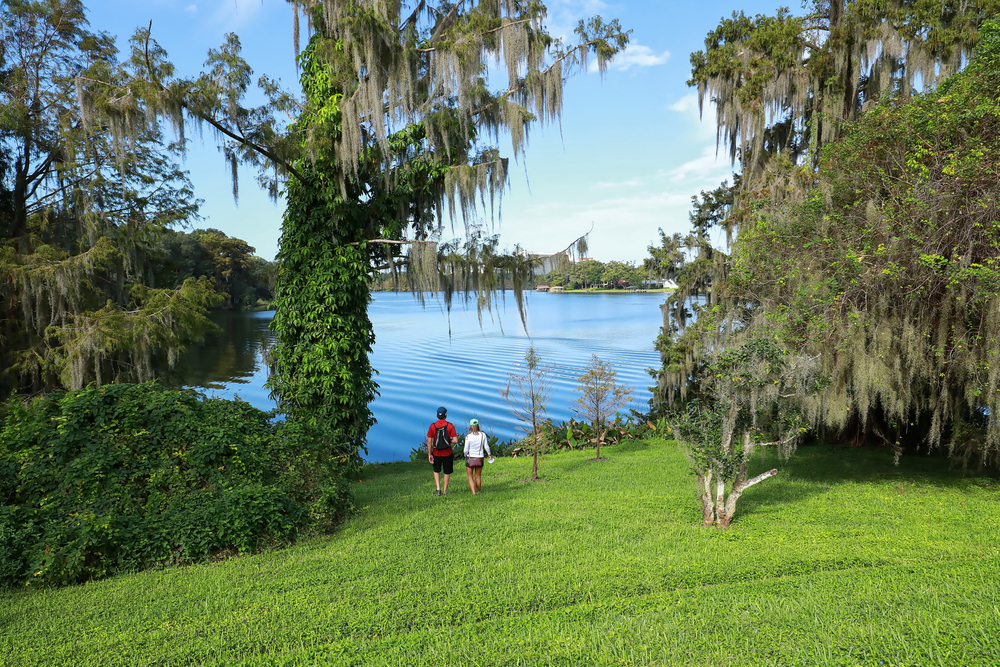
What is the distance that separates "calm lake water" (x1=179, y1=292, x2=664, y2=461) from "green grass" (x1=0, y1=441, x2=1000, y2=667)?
450 cm

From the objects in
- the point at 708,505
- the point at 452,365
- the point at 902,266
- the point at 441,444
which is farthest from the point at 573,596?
the point at 452,365

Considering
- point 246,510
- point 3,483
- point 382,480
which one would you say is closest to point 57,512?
point 3,483

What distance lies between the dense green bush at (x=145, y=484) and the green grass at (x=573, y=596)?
374 mm

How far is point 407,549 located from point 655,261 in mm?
11120

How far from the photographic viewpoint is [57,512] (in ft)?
20.1

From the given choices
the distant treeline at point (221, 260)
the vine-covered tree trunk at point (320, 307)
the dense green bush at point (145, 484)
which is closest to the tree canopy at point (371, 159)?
the vine-covered tree trunk at point (320, 307)

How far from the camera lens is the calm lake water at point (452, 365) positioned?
21125 mm

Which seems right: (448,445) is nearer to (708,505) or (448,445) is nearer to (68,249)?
(708,505)

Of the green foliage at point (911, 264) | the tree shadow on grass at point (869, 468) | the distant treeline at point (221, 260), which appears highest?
the distant treeline at point (221, 260)

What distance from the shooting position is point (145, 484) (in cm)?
679

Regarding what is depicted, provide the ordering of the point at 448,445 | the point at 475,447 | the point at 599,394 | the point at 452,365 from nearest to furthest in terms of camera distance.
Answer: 1. the point at 475,447
2. the point at 448,445
3. the point at 599,394
4. the point at 452,365

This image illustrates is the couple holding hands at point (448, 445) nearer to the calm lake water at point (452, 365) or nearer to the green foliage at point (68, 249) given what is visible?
the calm lake water at point (452, 365)

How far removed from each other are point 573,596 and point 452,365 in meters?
26.6

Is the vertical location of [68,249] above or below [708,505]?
above
